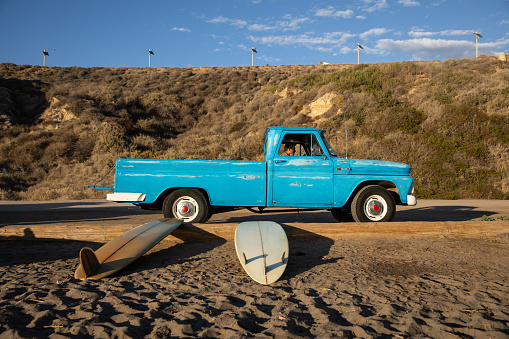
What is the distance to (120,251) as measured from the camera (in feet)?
12.6

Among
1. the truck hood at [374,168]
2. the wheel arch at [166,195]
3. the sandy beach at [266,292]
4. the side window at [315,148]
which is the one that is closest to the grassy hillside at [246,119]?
the wheel arch at [166,195]

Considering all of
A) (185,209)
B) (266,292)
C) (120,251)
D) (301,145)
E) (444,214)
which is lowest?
(444,214)

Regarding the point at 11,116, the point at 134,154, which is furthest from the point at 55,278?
the point at 11,116

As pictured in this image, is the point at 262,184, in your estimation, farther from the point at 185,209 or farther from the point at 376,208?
the point at 376,208

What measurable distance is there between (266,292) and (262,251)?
2.13 feet

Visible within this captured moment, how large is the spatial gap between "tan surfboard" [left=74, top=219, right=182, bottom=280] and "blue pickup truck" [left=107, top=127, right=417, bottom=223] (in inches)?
35.4

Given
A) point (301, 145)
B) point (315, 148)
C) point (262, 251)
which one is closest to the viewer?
point (262, 251)

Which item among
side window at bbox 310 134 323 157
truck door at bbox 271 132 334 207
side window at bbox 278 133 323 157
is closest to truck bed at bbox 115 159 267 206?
truck door at bbox 271 132 334 207

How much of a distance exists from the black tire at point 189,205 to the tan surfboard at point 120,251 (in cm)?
79

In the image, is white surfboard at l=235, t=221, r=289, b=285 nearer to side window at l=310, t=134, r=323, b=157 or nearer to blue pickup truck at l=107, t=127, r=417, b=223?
blue pickup truck at l=107, t=127, r=417, b=223

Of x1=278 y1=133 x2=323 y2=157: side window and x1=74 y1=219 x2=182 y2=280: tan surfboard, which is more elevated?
x1=278 y1=133 x2=323 y2=157: side window

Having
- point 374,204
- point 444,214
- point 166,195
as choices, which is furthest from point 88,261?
point 444,214

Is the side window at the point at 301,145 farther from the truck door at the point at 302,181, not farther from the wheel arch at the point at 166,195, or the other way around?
the wheel arch at the point at 166,195

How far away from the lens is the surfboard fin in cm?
328
